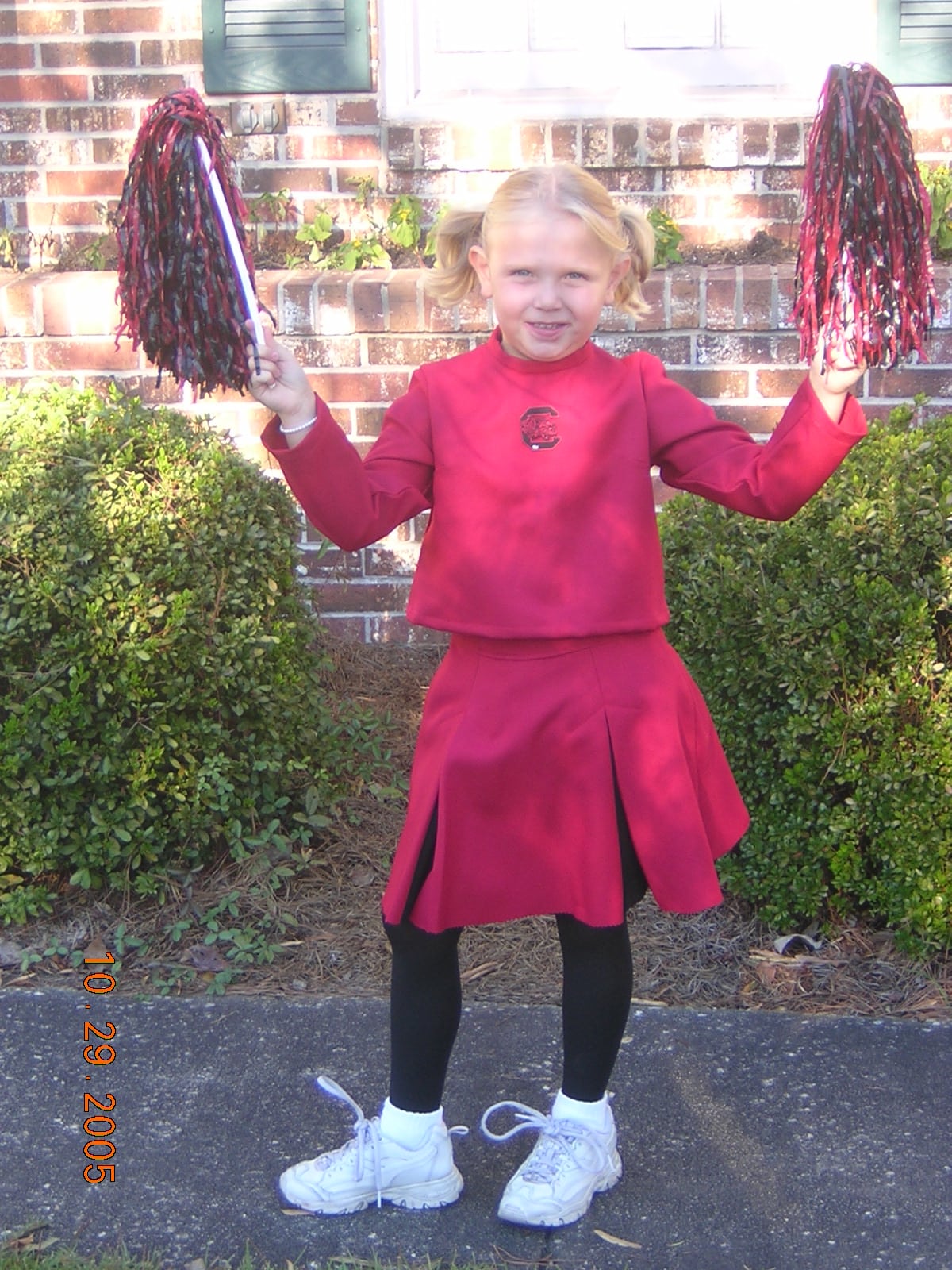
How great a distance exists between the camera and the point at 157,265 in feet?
7.36

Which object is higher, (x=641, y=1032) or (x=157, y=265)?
(x=157, y=265)

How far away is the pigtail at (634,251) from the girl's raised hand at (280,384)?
0.59m

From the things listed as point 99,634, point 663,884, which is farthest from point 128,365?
point 663,884

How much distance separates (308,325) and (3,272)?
1.15m

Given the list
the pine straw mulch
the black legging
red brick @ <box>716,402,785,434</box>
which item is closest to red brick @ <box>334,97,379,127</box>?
red brick @ <box>716,402,785,434</box>

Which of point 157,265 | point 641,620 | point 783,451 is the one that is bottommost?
point 641,620

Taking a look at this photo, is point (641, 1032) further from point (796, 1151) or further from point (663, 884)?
point (663, 884)

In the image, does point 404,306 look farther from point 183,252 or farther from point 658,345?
point 183,252

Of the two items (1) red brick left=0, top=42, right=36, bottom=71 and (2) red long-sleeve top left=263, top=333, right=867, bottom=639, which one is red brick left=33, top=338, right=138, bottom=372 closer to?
(1) red brick left=0, top=42, right=36, bottom=71

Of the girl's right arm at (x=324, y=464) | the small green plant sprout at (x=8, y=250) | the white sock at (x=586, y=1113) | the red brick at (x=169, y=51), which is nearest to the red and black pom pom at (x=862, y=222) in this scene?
the girl's right arm at (x=324, y=464)

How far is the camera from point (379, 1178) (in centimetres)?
251

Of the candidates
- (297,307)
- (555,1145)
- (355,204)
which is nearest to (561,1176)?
(555,1145)

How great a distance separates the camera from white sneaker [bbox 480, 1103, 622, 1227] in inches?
96.4

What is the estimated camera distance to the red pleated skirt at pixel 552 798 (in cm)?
235
